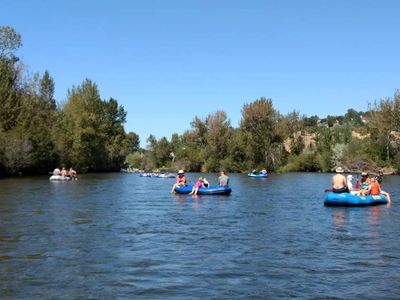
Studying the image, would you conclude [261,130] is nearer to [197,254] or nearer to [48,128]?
[48,128]

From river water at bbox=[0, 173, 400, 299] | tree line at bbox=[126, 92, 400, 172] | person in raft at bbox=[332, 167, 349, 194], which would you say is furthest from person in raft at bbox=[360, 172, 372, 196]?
tree line at bbox=[126, 92, 400, 172]

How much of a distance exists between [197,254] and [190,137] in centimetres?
10456

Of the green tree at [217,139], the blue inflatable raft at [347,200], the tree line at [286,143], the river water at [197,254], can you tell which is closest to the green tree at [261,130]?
the tree line at [286,143]

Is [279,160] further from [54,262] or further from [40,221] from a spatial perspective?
[54,262]

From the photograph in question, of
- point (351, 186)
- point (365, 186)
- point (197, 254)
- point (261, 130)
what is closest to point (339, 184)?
point (351, 186)

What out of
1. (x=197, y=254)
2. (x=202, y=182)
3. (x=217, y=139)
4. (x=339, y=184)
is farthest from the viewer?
(x=217, y=139)

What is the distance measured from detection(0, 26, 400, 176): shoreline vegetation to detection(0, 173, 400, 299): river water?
46753 millimetres

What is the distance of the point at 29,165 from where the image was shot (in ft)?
224

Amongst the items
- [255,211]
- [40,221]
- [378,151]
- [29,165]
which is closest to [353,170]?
[378,151]

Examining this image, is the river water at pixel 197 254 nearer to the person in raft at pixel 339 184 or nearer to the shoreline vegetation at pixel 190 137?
Answer: the person in raft at pixel 339 184

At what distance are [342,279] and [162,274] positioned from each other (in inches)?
154

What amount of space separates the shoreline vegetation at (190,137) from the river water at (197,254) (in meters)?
46.8

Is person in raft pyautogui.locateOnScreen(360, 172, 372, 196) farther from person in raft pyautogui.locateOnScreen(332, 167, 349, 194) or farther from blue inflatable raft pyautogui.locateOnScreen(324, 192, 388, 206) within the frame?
person in raft pyautogui.locateOnScreen(332, 167, 349, 194)

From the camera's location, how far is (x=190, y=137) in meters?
118
